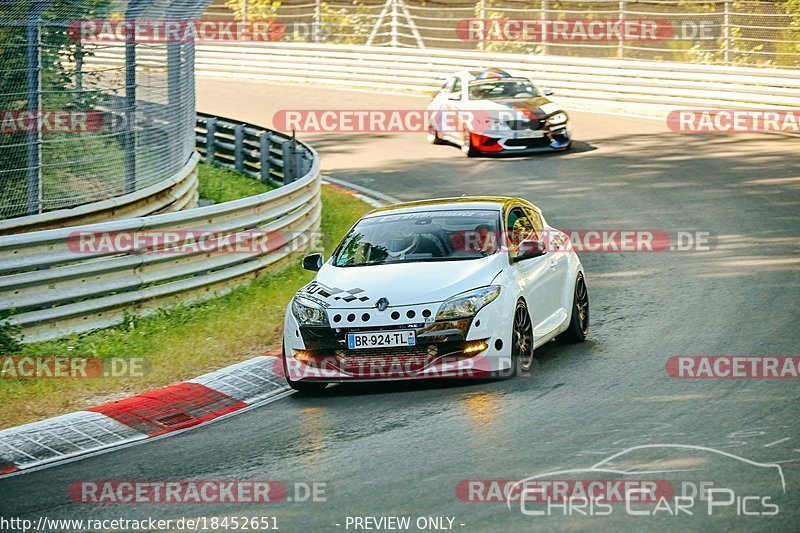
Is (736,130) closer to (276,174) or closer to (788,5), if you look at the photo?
(788,5)

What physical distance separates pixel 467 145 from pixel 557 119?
1750mm

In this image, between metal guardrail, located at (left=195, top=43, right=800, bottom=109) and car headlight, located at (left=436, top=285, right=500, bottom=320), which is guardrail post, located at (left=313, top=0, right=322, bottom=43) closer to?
metal guardrail, located at (left=195, top=43, right=800, bottom=109)

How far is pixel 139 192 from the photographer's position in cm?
1421

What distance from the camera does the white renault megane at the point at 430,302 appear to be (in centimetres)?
952

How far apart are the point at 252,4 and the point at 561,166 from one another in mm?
21526

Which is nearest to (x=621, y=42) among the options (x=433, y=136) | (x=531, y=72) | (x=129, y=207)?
(x=531, y=72)

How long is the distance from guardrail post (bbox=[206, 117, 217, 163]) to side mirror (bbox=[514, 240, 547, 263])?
13872 mm

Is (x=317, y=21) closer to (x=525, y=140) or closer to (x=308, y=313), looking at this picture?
(x=525, y=140)

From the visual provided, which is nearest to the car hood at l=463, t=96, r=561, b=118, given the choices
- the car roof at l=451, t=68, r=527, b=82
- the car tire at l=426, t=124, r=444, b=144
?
the car roof at l=451, t=68, r=527, b=82

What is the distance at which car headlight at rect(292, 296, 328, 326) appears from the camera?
9789mm

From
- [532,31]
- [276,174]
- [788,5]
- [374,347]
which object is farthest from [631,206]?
[532,31]

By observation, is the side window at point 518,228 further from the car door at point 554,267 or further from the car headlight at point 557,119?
the car headlight at point 557,119

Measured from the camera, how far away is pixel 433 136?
83.7ft

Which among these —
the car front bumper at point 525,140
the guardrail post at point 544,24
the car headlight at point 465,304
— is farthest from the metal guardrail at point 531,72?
the car headlight at point 465,304
